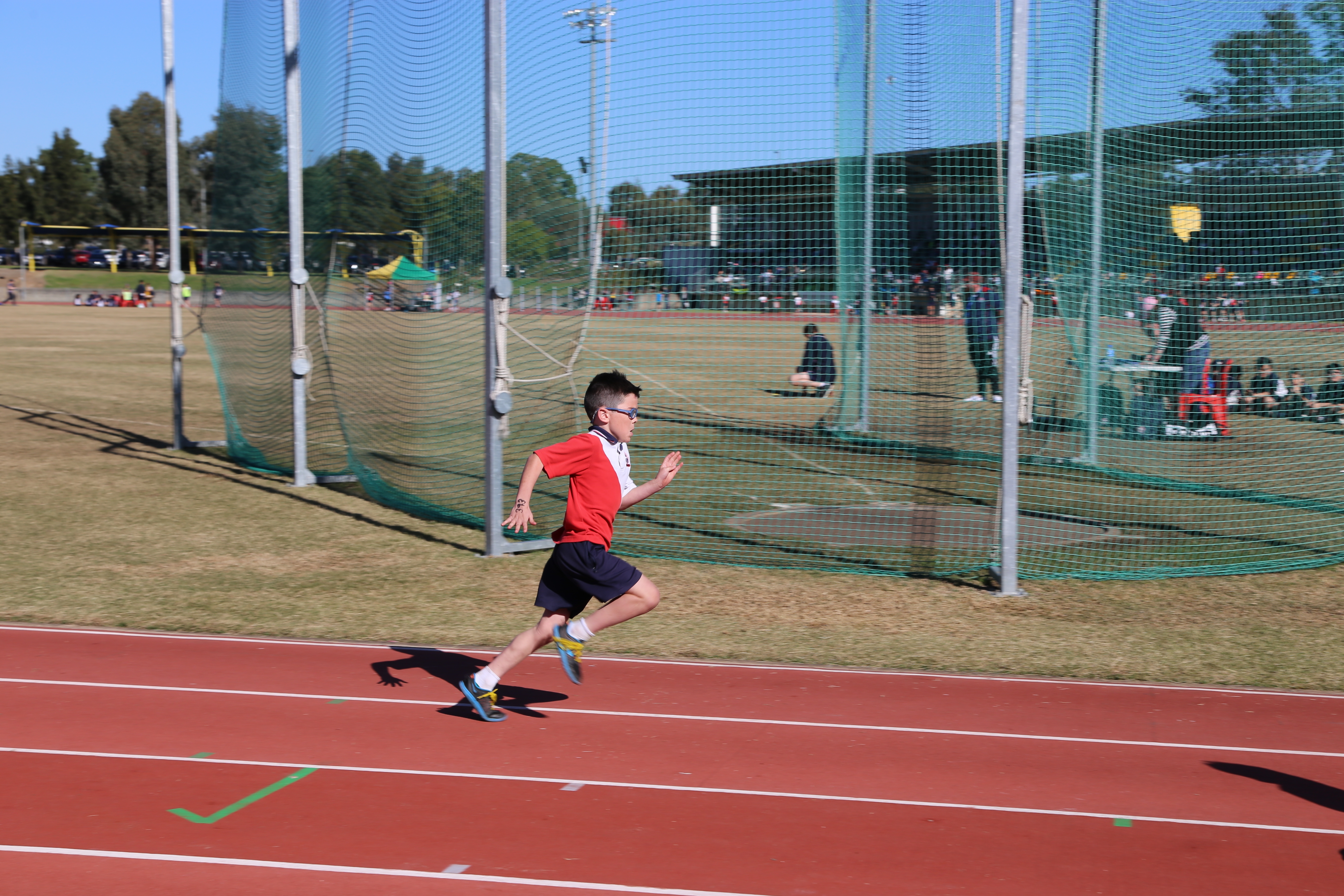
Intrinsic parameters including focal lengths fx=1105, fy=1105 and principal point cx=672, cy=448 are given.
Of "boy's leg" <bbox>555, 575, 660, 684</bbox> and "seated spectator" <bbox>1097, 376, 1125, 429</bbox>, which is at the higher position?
"seated spectator" <bbox>1097, 376, 1125, 429</bbox>

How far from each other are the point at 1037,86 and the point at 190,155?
103423mm

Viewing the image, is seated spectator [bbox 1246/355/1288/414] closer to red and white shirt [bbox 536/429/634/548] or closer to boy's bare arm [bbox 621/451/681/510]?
boy's bare arm [bbox 621/451/681/510]

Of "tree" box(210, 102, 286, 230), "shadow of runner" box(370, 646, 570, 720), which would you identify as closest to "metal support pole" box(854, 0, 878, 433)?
"tree" box(210, 102, 286, 230)

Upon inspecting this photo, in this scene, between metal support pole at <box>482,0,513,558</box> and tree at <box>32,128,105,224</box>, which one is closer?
metal support pole at <box>482,0,513,558</box>

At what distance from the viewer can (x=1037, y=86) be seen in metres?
9.66

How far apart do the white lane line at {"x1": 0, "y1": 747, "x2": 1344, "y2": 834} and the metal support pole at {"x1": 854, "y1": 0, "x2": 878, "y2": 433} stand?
8763 millimetres

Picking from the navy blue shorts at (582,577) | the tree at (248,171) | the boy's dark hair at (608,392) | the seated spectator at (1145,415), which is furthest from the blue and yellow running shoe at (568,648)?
the seated spectator at (1145,415)

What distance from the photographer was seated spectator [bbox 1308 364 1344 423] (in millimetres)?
11734

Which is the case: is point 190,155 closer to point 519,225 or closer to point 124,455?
point 124,455

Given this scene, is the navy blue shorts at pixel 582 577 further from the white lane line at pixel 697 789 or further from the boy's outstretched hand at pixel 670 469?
the white lane line at pixel 697 789

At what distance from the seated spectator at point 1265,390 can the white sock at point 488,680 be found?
10.4 metres

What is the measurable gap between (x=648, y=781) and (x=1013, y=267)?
193 inches

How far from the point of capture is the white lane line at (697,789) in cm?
456

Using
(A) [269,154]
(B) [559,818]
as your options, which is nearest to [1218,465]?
(B) [559,818]
